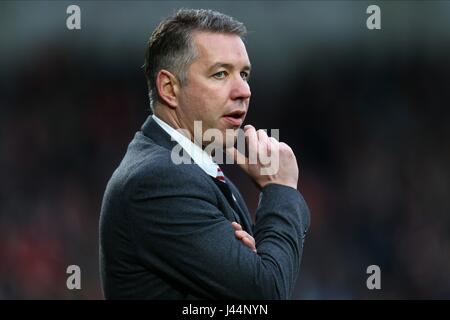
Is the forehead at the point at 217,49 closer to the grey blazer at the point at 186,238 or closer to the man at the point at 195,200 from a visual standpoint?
the man at the point at 195,200

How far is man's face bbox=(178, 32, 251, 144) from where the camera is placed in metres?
1.82

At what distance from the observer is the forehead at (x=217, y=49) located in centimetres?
182

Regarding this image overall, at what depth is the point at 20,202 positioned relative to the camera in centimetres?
468

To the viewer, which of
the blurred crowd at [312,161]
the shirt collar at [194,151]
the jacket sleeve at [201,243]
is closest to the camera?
the jacket sleeve at [201,243]

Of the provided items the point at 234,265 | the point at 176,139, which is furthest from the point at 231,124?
the point at 234,265

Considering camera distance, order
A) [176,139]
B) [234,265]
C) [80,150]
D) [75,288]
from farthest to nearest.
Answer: [80,150]
[75,288]
[176,139]
[234,265]

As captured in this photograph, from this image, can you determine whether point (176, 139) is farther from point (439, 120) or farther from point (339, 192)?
point (439, 120)

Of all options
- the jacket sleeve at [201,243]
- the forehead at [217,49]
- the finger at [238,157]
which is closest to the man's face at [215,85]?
the forehead at [217,49]

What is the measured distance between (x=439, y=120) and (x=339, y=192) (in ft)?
2.79

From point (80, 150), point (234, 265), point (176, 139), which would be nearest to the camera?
point (234, 265)

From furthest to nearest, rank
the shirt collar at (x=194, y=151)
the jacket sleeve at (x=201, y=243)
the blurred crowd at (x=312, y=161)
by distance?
the blurred crowd at (x=312, y=161)
the shirt collar at (x=194, y=151)
the jacket sleeve at (x=201, y=243)

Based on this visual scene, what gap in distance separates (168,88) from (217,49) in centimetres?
16

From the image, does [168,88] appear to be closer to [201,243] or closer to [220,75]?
[220,75]

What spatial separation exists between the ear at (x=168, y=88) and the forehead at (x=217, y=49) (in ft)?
0.29
